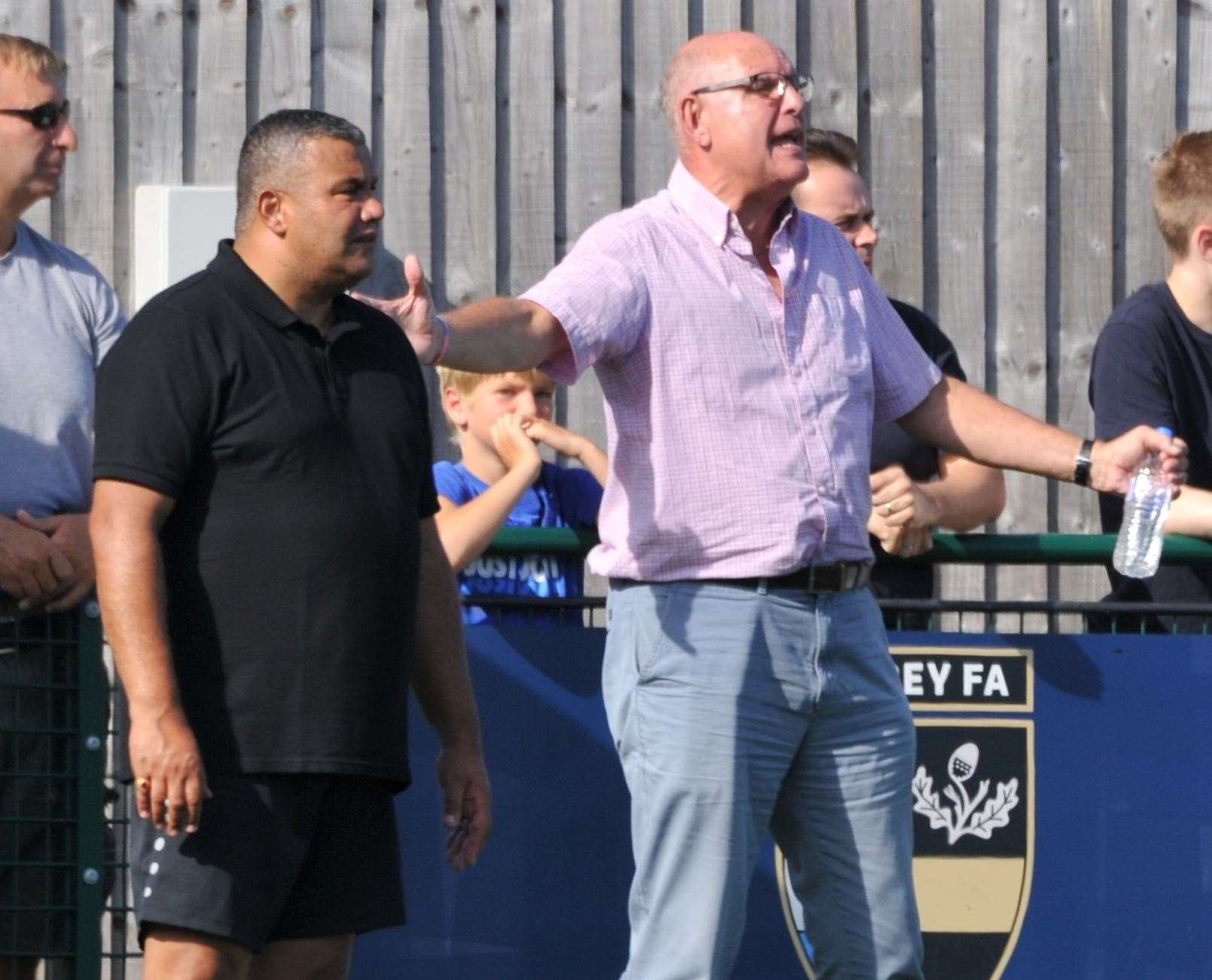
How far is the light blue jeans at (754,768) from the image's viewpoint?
3689 millimetres

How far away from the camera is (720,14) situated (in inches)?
278

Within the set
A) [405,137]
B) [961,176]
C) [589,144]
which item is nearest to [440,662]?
[405,137]

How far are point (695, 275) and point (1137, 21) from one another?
4125 millimetres

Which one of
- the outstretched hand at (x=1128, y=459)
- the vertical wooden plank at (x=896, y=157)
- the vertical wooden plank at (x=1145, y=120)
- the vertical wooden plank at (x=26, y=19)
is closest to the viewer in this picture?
the outstretched hand at (x=1128, y=459)

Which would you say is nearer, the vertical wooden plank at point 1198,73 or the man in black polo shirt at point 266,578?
the man in black polo shirt at point 266,578

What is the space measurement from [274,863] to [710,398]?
3.71 feet

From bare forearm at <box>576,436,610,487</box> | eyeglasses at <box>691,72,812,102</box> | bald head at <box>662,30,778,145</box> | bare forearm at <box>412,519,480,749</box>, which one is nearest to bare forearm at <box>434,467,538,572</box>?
bare forearm at <box>576,436,610,487</box>

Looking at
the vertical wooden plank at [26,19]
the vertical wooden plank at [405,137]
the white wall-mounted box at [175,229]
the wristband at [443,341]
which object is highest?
the vertical wooden plank at [26,19]

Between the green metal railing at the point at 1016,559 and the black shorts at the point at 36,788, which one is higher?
the green metal railing at the point at 1016,559

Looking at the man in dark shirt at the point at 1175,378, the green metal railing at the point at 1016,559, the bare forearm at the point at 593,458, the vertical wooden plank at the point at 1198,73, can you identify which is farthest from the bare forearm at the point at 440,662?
the vertical wooden plank at the point at 1198,73

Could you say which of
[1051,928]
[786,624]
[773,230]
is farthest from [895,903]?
[773,230]

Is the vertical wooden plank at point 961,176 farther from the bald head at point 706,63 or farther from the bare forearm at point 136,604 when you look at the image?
the bare forearm at point 136,604

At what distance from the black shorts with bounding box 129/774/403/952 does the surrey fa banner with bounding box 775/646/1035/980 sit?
1.41 meters

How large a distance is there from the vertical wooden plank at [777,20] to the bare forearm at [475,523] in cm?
315
